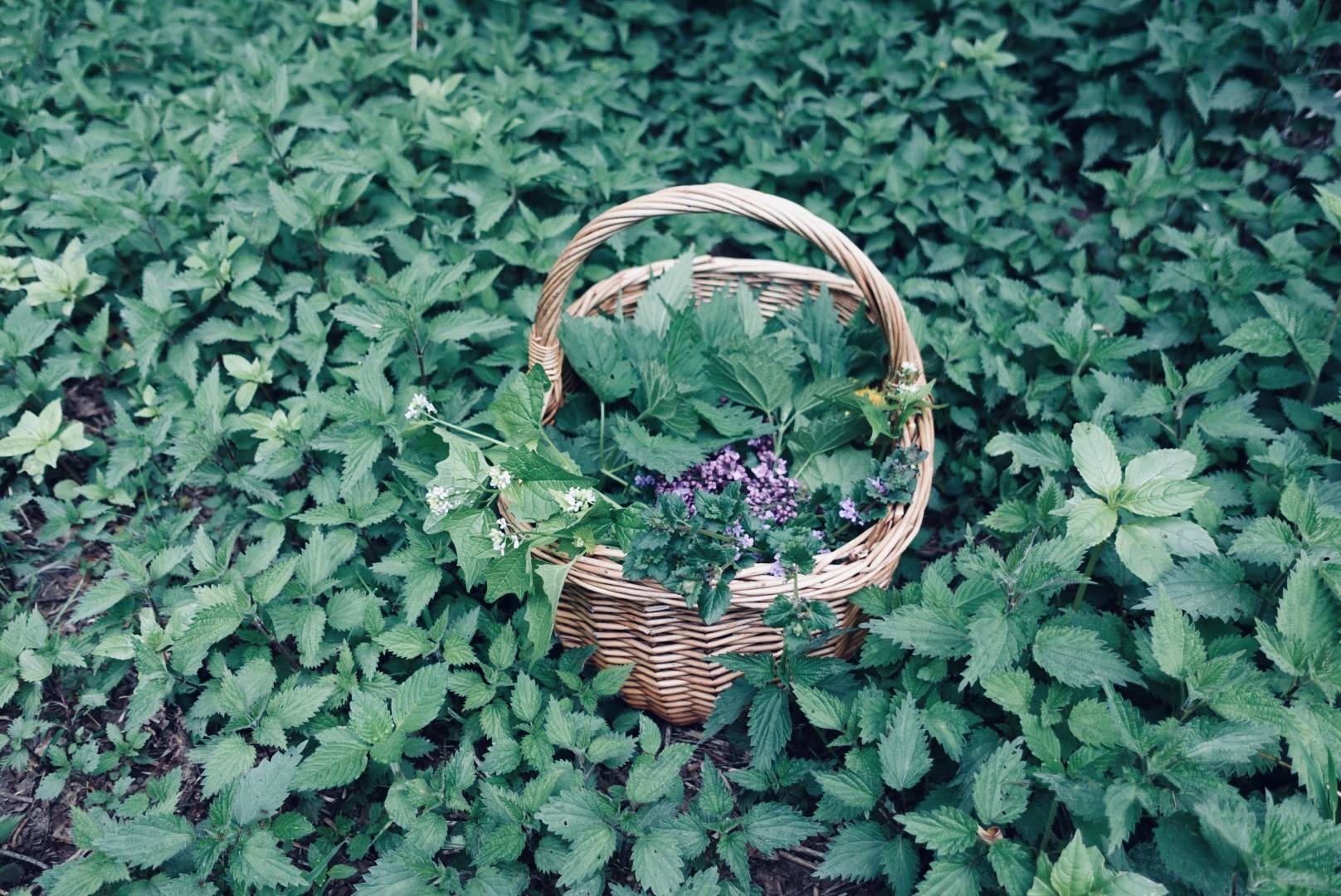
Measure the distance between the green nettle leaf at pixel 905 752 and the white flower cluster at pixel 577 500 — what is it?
807 millimetres

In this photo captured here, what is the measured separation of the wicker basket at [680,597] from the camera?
1946 mm

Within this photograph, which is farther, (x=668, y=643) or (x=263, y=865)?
(x=668, y=643)

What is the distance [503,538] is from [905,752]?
0.96 m

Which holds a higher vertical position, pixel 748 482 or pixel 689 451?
pixel 689 451

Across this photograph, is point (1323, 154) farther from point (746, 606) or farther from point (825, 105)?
point (746, 606)

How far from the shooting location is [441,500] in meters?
1.82

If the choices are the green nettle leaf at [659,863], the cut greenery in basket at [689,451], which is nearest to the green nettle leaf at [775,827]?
the green nettle leaf at [659,863]

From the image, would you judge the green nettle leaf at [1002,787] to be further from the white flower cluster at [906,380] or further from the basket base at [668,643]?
the white flower cluster at [906,380]

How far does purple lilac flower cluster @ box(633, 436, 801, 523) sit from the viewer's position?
225 centimetres

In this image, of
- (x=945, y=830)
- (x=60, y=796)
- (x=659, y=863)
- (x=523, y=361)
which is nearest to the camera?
(x=945, y=830)

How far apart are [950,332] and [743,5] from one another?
7.06ft

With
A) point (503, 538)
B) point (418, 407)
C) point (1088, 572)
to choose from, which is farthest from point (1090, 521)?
point (418, 407)

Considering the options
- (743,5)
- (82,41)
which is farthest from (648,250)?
(82,41)

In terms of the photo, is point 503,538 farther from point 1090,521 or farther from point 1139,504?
point 1139,504
